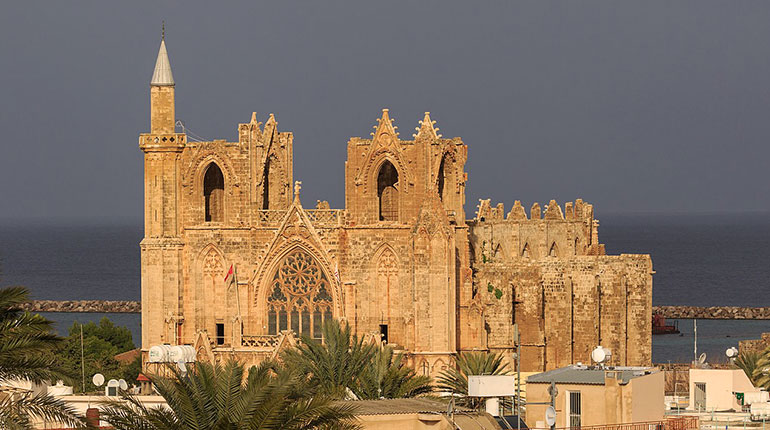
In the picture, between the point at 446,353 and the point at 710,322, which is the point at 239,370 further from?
the point at 710,322

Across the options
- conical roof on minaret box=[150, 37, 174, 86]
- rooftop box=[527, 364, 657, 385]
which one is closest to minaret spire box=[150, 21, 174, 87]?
conical roof on minaret box=[150, 37, 174, 86]

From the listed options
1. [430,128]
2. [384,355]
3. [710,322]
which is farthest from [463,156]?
[710,322]

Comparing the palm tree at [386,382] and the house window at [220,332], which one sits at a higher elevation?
the house window at [220,332]

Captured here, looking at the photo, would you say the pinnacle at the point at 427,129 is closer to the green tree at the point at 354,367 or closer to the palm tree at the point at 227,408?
the green tree at the point at 354,367

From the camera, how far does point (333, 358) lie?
68875mm

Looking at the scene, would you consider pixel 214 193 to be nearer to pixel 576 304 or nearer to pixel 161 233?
pixel 161 233

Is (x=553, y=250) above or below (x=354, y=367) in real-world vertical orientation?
above

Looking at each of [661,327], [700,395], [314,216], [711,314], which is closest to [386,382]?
[700,395]

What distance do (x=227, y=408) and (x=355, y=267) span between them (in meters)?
38.0

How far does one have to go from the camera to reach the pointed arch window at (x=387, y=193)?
82.1 meters

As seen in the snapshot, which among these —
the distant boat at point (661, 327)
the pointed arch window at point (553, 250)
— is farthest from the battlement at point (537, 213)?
the distant boat at point (661, 327)

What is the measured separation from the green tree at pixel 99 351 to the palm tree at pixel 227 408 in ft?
108

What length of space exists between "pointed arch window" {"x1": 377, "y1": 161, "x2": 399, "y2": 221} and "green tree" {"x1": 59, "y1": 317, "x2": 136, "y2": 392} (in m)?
14.2

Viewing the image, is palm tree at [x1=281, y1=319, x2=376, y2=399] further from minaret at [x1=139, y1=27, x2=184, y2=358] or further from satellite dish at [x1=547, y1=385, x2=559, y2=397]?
satellite dish at [x1=547, y1=385, x2=559, y2=397]
